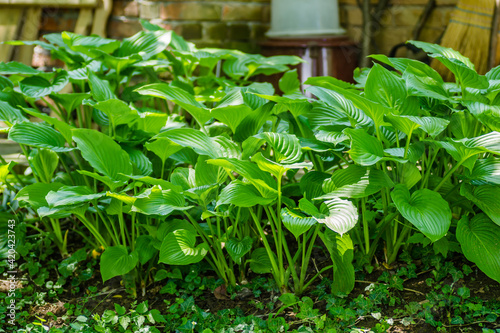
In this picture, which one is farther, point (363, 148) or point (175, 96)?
point (175, 96)

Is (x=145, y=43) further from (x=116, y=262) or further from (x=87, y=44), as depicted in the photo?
(x=116, y=262)

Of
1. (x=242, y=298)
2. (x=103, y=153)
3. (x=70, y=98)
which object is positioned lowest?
(x=242, y=298)

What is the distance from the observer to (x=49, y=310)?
1.34m

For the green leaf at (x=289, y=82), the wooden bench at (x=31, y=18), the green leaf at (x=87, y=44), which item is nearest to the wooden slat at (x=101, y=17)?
the wooden bench at (x=31, y=18)

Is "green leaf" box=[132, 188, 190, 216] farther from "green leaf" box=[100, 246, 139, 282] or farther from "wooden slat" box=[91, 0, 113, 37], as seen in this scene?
"wooden slat" box=[91, 0, 113, 37]

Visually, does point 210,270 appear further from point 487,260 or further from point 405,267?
point 487,260

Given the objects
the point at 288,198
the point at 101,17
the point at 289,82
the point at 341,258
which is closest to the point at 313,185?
the point at 288,198

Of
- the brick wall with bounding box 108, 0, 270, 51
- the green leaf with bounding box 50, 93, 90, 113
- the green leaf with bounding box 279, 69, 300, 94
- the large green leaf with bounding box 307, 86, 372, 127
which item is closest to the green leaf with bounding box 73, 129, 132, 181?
the green leaf with bounding box 50, 93, 90, 113

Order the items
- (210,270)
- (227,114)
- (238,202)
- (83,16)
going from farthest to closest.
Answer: (83,16) < (210,270) < (227,114) < (238,202)

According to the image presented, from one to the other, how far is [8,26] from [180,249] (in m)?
1.78

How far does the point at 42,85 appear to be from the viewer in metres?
1.57

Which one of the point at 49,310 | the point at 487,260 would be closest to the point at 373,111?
the point at 487,260

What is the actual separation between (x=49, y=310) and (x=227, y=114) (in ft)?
2.24

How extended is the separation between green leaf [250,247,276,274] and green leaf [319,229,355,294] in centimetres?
17
